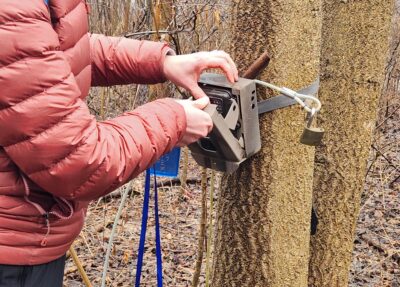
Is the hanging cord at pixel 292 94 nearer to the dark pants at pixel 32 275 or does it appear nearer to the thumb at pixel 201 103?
the thumb at pixel 201 103

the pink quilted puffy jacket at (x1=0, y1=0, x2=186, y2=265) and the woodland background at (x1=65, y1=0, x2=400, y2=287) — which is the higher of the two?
the pink quilted puffy jacket at (x1=0, y1=0, x2=186, y2=265)

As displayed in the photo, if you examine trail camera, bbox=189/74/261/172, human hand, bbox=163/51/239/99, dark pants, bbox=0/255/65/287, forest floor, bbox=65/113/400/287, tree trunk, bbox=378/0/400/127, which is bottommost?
forest floor, bbox=65/113/400/287

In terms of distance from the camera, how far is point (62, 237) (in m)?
1.35

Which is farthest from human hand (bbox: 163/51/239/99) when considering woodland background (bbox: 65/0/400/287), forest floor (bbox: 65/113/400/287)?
forest floor (bbox: 65/113/400/287)

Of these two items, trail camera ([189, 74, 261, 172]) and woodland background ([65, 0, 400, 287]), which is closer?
trail camera ([189, 74, 261, 172])

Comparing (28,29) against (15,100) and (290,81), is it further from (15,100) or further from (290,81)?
(290,81)

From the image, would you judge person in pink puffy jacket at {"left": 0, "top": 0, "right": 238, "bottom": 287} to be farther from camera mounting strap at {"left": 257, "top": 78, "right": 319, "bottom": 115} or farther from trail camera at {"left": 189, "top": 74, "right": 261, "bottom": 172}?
camera mounting strap at {"left": 257, "top": 78, "right": 319, "bottom": 115}

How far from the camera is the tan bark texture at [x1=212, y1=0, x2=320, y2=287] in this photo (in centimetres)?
157

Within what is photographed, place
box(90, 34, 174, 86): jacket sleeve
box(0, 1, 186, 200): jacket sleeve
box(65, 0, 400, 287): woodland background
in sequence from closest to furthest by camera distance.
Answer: box(0, 1, 186, 200): jacket sleeve < box(90, 34, 174, 86): jacket sleeve < box(65, 0, 400, 287): woodland background

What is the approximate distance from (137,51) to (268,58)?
438 millimetres

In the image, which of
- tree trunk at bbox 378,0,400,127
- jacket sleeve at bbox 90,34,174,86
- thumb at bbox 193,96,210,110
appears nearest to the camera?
thumb at bbox 193,96,210,110

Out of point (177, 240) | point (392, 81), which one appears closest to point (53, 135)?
point (177, 240)

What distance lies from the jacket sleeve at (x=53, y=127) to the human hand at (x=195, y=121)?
11 cm

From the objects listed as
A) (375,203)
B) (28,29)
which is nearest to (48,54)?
(28,29)
